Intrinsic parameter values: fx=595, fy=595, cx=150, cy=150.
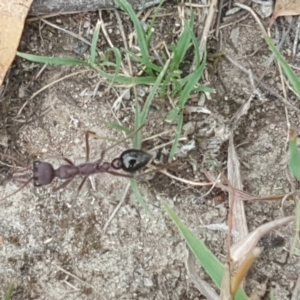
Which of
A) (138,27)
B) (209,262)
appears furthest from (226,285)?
(138,27)

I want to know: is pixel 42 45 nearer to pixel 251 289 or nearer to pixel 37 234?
pixel 37 234

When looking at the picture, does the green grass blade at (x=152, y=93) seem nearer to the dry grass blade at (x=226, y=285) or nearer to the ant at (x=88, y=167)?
the ant at (x=88, y=167)

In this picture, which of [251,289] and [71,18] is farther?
[71,18]

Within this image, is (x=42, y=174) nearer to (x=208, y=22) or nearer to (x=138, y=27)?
(x=138, y=27)

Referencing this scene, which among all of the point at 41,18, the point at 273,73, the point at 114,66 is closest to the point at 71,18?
the point at 41,18

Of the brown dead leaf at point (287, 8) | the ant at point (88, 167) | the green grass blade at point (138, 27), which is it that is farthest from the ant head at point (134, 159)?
the brown dead leaf at point (287, 8)

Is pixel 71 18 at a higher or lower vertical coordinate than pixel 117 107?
higher

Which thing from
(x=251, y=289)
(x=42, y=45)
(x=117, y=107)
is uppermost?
(x=42, y=45)

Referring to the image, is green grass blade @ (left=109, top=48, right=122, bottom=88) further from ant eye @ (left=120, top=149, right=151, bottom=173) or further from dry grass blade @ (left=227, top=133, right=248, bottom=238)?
dry grass blade @ (left=227, top=133, right=248, bottom=238)
